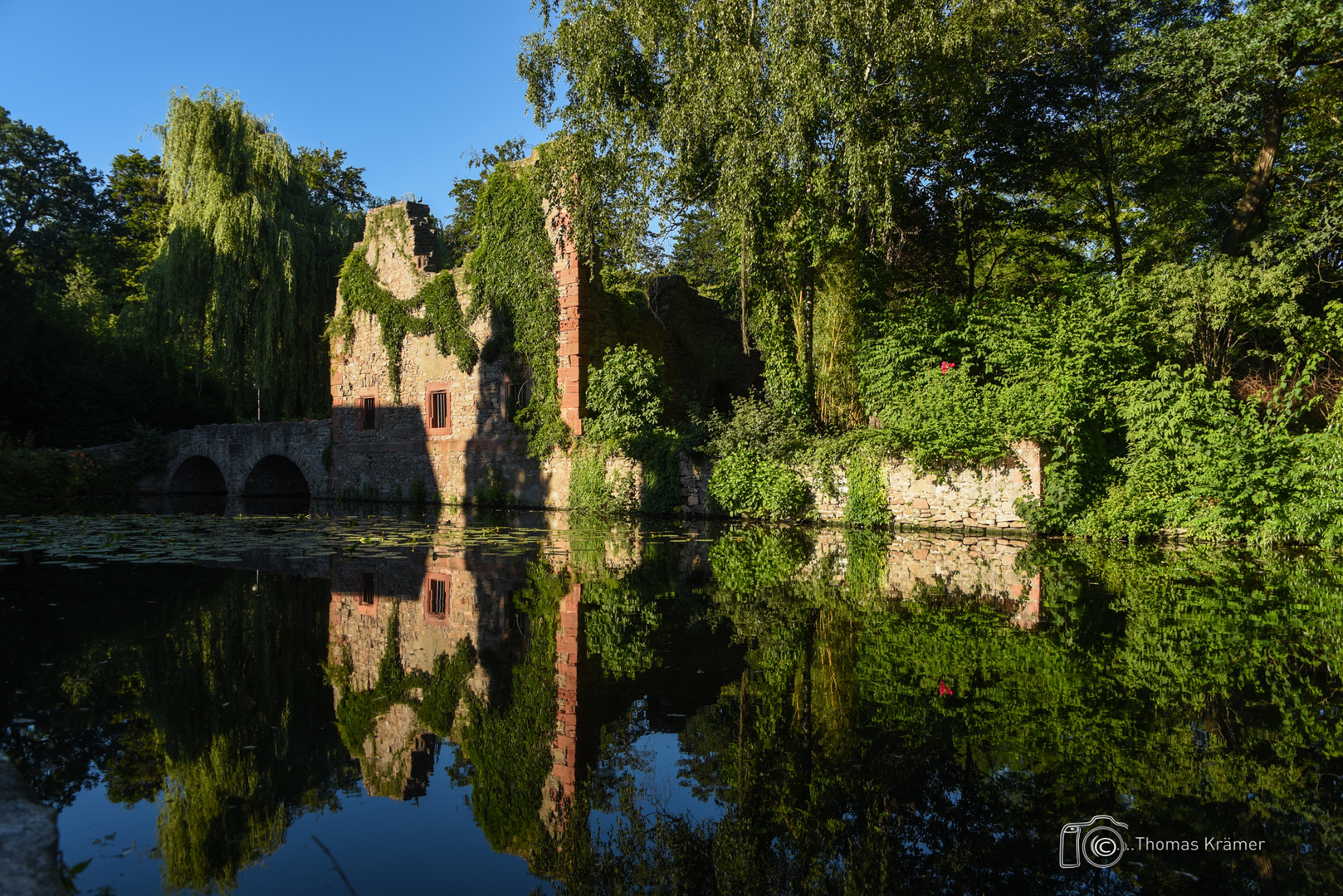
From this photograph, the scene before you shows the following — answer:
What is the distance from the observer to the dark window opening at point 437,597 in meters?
6.20

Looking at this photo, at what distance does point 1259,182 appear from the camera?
508 inches

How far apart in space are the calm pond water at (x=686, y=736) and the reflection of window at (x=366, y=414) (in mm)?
13780

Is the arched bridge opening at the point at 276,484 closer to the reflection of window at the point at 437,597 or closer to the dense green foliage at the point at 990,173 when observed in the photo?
the dense green foliage at the point at 990,173

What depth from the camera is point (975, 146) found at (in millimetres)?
16344

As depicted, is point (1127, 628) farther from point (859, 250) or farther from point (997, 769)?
point (859, 250)

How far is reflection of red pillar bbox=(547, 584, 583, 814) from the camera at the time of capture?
10.1 feet

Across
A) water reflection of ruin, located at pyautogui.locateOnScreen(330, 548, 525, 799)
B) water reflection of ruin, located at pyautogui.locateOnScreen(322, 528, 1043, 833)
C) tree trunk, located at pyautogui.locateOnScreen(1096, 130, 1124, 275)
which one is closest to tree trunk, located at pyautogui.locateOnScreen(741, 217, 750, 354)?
water reflection of ruin, located at pyautogui.locateOnScreen(322, 528, 1043, 833)

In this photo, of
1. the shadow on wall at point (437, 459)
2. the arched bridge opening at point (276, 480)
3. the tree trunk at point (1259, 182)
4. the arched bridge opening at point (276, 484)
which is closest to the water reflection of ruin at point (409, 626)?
the shadow on wall at point (437, 459)

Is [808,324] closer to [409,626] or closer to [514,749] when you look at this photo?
[409,626]

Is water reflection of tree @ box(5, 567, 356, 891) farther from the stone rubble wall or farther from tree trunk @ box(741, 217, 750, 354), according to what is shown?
tree trunk @ box(741, 217, 750, 354)

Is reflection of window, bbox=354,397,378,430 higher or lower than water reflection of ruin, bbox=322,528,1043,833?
higher

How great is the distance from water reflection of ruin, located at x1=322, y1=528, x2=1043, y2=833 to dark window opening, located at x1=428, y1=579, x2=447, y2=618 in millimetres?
21

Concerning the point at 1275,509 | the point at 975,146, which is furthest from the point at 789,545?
the point at 975,146

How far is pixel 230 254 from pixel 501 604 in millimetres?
18378
